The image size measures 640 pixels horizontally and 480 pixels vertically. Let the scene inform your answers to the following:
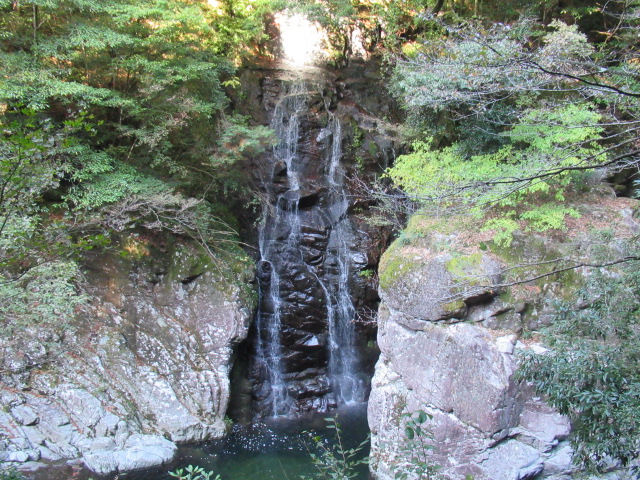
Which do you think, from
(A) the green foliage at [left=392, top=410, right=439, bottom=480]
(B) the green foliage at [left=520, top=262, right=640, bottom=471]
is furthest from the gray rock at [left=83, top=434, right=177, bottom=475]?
(B) the green foliage at [left=520, top=262, right=640, bottom=471]

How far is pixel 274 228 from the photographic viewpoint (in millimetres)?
12008

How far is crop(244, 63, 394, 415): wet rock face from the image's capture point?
10875 mm

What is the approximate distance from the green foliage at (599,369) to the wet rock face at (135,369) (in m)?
6.14

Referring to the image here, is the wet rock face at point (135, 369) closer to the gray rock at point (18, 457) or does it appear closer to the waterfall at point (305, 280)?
the gray rock at point (18, 457)

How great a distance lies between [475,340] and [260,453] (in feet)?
16.7

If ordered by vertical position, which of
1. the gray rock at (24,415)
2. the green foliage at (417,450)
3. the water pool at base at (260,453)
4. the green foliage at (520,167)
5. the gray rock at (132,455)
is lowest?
the water pool at base at (260,453)

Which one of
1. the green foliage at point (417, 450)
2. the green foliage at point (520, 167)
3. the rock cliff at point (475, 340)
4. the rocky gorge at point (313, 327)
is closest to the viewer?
the green foliage at point (417, 450)

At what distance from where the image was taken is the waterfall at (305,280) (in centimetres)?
1083

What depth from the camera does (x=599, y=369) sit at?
4.06 metres

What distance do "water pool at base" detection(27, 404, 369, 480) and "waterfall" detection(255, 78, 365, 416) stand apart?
679 millimetres

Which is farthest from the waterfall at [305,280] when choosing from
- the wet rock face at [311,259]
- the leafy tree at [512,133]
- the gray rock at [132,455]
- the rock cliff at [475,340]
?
the leafy tree at [512,133]

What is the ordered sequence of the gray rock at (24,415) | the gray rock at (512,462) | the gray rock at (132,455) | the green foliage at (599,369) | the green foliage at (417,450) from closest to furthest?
1. the green foliage at (417,450)
2. the green foliage at (599,369)
3. the gray rock at (512,462)
4. the gray rock at (24,415)
5. the gray rock at (132,455)

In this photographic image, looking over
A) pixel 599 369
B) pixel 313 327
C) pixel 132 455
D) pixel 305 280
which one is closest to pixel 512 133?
pixel 599 369

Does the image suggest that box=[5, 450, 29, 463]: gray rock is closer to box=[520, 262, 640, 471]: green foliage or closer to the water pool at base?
the water pool at base
